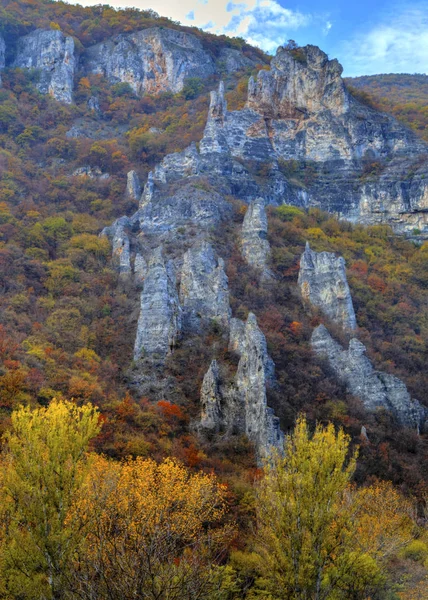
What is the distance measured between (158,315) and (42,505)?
894 inches

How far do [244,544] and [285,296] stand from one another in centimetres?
2516

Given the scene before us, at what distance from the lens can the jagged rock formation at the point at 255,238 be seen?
46562mm

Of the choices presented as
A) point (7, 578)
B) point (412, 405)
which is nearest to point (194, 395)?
point (412, 405)

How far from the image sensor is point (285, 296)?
144ft

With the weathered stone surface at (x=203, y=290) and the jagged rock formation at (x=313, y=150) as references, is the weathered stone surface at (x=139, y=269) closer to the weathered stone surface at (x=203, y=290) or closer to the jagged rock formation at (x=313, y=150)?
the weathered stone surface at (x=203, y=290)

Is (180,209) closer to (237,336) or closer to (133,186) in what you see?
(133,186)

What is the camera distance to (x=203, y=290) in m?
39.6

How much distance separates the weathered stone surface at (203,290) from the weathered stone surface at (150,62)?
162ft

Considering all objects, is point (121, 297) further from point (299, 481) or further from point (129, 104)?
point (129, 104)

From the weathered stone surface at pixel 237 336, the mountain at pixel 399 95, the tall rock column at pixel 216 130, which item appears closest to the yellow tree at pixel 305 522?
the weathered stone surface at pixel 237 336

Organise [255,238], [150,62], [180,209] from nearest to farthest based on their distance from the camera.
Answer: [255,238], [180,209], [150,62]

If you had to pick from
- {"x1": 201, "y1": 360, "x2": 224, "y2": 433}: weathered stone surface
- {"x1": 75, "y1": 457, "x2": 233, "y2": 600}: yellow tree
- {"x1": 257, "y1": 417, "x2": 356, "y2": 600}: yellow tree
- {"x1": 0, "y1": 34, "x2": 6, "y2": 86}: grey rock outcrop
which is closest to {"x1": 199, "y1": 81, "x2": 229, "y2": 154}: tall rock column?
{"x1": 0, "y1": 34, "x2": 6, "y2": 86}: grey rock outcrop

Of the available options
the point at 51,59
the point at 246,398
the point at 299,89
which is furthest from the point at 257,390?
the point at 51,59

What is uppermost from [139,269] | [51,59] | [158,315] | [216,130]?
[51,59]
